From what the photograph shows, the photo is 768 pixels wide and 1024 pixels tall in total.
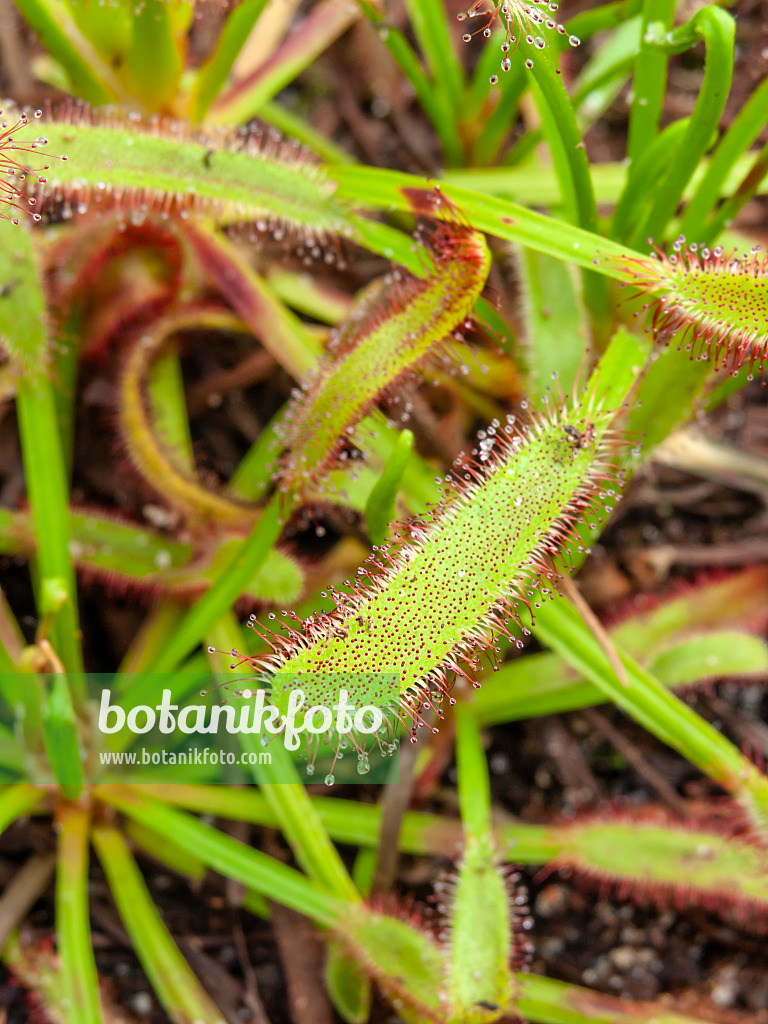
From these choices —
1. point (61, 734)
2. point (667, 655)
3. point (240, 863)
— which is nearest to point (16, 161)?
point (61, 734)

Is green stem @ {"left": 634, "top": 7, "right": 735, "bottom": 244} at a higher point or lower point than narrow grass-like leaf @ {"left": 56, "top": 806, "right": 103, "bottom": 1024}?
higher

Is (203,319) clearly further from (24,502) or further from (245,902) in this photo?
(245,902)

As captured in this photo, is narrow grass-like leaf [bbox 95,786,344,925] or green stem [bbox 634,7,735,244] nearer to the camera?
green stem [bbox 634,7,735,244]

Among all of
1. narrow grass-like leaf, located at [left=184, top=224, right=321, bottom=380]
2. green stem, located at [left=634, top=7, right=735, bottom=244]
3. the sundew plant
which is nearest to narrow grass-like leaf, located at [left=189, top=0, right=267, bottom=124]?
the sundew plant

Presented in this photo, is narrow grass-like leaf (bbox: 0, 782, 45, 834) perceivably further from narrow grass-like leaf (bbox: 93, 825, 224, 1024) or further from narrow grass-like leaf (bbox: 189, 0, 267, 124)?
narrow grass-like leaf (bbox: 189, 0, 267, 124)

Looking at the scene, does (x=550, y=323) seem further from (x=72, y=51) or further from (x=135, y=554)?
(x=72, y=51)

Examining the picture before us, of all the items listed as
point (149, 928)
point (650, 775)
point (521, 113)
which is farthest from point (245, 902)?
point (521, 113)
